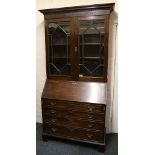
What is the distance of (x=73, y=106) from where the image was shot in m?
2.47

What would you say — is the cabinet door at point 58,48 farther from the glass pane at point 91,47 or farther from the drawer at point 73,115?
the drawer at point 73,115

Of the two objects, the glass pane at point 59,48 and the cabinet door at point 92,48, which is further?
the glass pane at point 59,48

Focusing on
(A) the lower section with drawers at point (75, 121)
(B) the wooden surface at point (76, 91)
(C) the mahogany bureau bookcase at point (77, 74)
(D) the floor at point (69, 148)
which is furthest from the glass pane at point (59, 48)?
(D) the floor at point (69, 148)

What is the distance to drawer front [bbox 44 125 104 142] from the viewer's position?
2.41 meters

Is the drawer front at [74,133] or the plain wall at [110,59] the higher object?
the plain wall at [110,59]

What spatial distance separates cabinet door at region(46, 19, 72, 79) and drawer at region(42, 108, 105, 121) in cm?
54

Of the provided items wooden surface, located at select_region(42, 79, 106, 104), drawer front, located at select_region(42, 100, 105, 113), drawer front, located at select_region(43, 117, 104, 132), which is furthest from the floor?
wooden surface, located at select_region(42, 79, 106, 104)

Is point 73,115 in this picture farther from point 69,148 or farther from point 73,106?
point 69,148

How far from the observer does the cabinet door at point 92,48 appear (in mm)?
2430

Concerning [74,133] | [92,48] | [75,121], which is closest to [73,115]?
[75,121]

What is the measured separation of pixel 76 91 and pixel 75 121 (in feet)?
1.42
